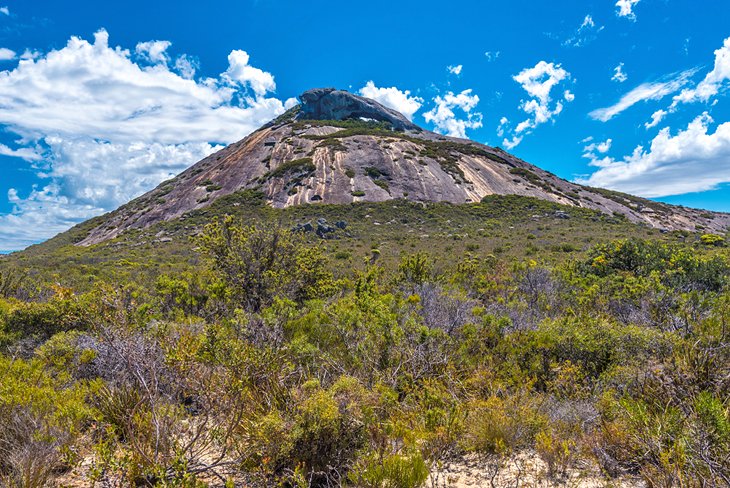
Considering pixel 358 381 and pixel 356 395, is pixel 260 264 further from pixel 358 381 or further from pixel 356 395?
pixel 356 395

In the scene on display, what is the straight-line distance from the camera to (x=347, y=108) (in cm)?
8038

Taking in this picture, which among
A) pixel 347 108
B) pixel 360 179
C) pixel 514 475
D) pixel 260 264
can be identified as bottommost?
pixel 514 475

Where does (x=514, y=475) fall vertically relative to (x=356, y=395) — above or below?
below

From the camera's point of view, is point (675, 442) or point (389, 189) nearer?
point (675, 442)

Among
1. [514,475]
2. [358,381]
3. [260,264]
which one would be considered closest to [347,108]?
[260,264]

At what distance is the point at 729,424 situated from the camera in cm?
307

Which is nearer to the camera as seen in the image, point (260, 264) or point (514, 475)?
point (514, 475)

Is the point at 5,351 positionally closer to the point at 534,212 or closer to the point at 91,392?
the point at 91,392

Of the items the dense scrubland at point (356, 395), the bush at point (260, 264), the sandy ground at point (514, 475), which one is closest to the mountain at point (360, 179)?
the bush at point (260, 264)

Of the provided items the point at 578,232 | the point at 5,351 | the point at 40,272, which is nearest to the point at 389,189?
the point at 578,232

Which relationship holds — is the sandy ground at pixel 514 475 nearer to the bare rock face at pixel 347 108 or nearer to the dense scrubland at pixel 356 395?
the dense scrubland at pixel 356 395

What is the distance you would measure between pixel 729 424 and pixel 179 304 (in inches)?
345

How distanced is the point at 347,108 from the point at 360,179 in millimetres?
38062

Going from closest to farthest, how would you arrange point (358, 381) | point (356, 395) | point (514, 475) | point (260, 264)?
1. point (514, 475)
2. point (356, 395)
3. point (358, 381)
4. point (260, 264)
